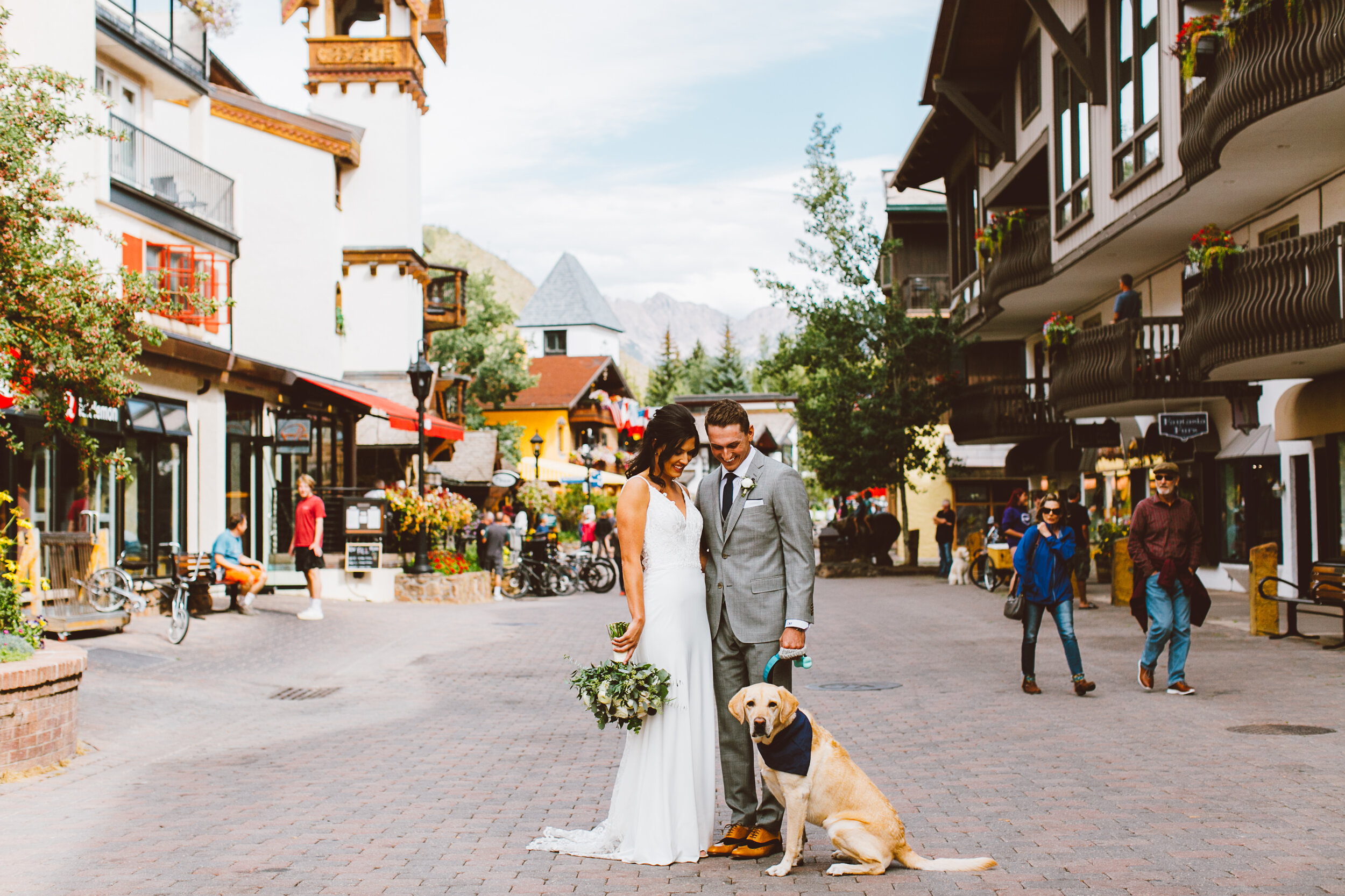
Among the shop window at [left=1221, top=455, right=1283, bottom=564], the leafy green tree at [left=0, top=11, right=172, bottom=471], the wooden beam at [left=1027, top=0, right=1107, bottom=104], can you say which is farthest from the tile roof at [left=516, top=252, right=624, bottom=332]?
the leafy green tree at [left=0, top=11, right=172, bottom=471]

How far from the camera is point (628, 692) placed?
18.7ft

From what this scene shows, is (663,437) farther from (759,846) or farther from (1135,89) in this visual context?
(1135,89)

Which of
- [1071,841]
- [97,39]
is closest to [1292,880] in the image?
[1071,841]

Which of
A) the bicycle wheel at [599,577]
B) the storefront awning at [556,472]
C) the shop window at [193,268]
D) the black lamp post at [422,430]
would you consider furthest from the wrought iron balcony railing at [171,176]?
the storefront awning at [556,472]

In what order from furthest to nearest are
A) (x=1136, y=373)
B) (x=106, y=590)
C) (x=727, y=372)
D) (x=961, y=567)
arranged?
(x=727, y=372), (x=961, y=567), (x=1136, y=373), (x=106, y=590)

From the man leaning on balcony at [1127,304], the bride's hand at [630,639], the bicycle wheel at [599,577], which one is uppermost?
the man leaning on balcony at [1127,304]

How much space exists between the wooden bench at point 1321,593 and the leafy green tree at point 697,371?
79296 mm

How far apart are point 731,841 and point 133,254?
690 inches

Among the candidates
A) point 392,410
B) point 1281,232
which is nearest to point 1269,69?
point 1281,232

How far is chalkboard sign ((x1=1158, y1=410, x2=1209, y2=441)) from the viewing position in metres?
20.2

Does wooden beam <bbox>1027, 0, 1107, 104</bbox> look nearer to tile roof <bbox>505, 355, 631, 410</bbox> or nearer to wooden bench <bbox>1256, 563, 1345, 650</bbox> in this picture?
wooden bench <bbox>1256, 563, 1345, 650</bbox>

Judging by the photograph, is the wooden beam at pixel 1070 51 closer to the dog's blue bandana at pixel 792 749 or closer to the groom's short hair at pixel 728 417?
the groom's short hair at pixel 728 417

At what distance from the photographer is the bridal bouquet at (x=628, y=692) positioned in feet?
18.7

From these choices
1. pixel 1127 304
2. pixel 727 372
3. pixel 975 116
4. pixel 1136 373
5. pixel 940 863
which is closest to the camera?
pixel 940 863
